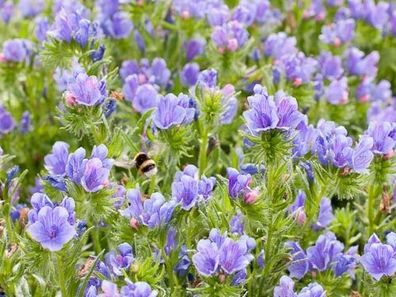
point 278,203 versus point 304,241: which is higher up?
point 278,203

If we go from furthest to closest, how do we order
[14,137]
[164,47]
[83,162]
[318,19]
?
[318,19] < [164,47] < [14,137] < [83,162]

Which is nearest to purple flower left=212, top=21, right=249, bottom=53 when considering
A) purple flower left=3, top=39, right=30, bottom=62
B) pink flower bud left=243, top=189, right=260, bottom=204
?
purple flower left=3, top=39, right=30, bottom=62

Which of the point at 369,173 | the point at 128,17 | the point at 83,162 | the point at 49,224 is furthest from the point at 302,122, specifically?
the point at 128,17

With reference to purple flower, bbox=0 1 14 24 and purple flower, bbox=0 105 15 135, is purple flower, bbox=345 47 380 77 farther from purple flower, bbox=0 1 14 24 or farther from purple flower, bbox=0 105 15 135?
purple flower, bbox=0 1 14 24

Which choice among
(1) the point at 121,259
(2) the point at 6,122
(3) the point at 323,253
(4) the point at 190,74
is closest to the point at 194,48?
(4) the point at 190,74

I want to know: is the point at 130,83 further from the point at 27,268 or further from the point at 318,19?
the point at 318,19

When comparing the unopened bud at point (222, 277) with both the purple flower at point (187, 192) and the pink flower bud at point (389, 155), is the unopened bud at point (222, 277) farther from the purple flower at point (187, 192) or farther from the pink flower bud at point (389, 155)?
the pink flower bud at point (389, 155)

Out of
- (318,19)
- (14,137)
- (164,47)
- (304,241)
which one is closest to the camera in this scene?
(304,241)
